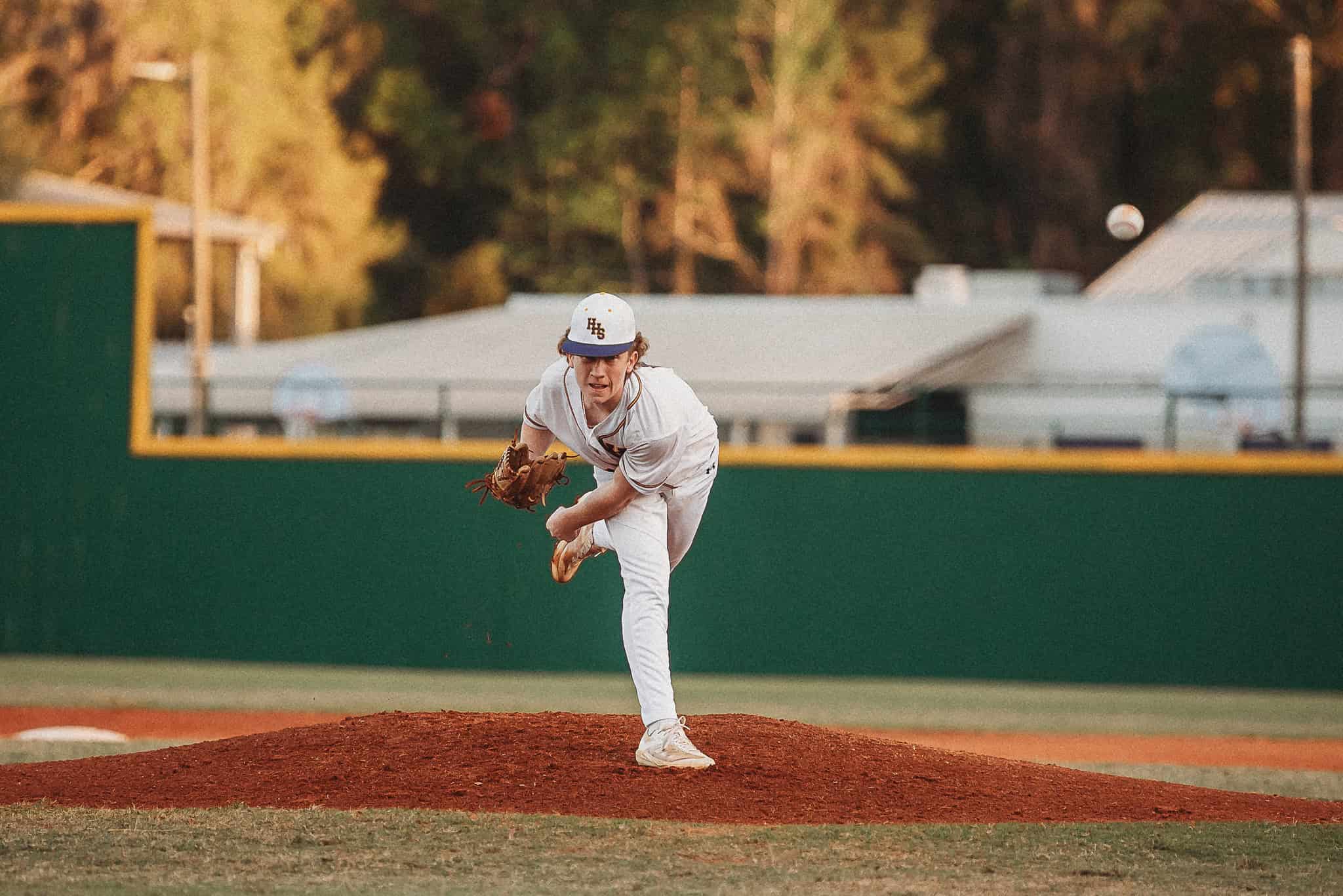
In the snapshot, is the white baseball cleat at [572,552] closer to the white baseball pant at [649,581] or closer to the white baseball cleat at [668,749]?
the white baseball pant at [649,581]

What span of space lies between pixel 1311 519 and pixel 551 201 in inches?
1421

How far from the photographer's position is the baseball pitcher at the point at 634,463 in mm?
6266

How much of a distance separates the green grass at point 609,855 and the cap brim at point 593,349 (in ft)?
4.87

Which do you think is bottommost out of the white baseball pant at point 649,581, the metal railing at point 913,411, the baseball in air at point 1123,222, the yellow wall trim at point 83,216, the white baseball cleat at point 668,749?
the white baseball cleat at point 668,749

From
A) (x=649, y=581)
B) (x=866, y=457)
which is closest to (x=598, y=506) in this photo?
(x=649, y=581)

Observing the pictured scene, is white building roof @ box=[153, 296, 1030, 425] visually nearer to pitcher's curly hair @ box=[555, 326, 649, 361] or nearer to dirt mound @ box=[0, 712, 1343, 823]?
dirt mound @ box=[0, 712, 1343, 823]

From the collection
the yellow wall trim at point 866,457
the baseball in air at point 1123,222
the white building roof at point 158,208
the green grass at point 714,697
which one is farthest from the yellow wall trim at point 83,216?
the white building roof at point 158,208

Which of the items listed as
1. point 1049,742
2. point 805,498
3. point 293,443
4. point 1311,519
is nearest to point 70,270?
point 293,443

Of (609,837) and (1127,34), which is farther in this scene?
(1127,34)

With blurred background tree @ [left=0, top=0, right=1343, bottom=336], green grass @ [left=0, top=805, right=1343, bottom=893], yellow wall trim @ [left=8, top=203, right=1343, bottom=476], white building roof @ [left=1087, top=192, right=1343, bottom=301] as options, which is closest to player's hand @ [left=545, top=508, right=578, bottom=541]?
green grass @ [left=0, top=805, right=1343, bottom=893]

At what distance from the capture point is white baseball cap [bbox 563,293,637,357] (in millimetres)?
6168

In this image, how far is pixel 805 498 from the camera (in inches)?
490

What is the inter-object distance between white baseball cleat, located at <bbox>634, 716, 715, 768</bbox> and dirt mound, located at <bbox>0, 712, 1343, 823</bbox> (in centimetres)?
3

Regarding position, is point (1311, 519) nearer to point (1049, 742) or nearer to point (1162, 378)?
point (1049, 742)
